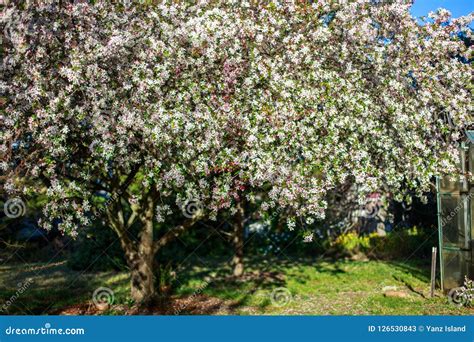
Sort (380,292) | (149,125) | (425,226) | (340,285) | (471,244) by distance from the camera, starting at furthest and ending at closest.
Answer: (425,226) → (340,285) → (380,292) → (471,244) → (149,125)

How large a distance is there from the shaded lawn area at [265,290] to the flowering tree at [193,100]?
269 centimetres

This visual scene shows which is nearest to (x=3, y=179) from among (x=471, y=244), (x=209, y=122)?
(x=209, y=122)

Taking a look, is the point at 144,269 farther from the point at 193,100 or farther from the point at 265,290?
the point at 193,100

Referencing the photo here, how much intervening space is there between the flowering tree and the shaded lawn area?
8.81ft

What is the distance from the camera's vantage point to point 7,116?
9.29 m

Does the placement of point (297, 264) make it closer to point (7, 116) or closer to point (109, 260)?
point (109, 260)

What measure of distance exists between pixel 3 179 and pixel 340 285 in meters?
9.39

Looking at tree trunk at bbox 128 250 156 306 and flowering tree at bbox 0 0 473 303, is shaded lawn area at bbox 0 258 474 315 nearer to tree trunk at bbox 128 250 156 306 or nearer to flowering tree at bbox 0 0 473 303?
tree trunk at bbox 128 250 156 306

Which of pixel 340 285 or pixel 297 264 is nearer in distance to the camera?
pixel 340 285

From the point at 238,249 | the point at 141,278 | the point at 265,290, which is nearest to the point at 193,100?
the point at 141,278

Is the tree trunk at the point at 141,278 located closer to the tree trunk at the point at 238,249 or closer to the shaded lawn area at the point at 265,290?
the shaded lawn area at the point at 265,290

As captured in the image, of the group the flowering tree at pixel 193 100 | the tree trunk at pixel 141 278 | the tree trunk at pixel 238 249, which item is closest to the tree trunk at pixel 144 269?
the tree trunk at pixel 141 278

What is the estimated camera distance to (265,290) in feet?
46.2

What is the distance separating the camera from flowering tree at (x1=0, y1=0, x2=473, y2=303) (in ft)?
30.3
